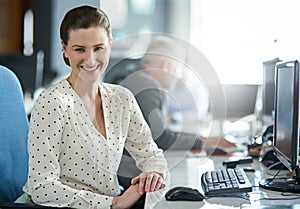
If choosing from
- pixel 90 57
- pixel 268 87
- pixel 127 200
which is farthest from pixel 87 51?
pixel 268 87

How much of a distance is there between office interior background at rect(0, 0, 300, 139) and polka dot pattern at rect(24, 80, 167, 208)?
7.17 feet

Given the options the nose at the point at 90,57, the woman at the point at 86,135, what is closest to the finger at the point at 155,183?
the woman at the point at 86,135

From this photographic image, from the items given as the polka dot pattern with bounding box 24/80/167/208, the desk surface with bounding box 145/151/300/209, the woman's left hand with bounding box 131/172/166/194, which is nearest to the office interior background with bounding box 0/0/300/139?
the desk surface with bounding box 145/151/300/209

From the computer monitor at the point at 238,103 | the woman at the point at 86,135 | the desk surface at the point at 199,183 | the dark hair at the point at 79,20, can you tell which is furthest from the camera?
the computer monitor at the point at 238,103

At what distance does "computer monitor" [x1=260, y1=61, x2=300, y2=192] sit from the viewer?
1.50m

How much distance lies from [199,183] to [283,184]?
0.92 ft

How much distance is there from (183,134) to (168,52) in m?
0.53

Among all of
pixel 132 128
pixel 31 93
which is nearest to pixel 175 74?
pixel 132 128

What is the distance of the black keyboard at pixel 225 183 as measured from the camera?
1.54 meters

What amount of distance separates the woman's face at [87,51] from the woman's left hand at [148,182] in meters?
0.41

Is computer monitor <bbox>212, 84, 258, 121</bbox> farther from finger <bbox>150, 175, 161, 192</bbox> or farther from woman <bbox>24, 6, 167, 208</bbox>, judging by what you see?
finger <bbox>150, 175, 161, 192</bbox>

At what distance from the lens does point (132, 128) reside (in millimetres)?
1946

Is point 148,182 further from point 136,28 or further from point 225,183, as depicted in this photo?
point 136,28

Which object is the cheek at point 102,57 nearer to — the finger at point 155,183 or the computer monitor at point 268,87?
the finger at point 155,183
